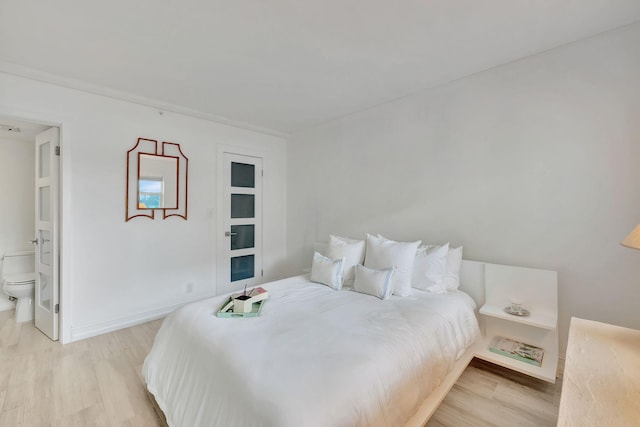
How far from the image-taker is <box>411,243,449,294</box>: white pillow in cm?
240

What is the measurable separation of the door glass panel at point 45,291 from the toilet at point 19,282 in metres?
0.36

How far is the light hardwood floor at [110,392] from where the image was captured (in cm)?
172

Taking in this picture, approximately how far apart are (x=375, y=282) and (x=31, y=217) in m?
4.69

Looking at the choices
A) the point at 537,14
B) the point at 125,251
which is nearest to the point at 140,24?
the point at 125,251

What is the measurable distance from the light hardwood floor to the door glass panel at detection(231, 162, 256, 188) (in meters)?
2.31

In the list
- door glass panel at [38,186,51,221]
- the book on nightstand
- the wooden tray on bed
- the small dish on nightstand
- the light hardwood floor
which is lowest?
the light hardwood floor

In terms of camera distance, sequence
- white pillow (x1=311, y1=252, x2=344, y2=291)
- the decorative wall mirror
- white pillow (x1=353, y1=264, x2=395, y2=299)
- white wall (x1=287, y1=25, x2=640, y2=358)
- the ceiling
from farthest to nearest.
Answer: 1. the decorative wall mirror
2. white pillow (x1=311, y1=252, x2=344, y2=291)
3. white pillow (x1=353, y1=264, x2=395, y2=299)
4. white wall (x1=287, y1=25, x2=640, y2=358)
5. the ceiling

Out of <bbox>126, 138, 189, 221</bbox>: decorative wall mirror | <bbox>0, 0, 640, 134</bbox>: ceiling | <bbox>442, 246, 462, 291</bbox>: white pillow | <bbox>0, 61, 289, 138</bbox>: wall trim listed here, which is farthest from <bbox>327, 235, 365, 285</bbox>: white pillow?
<bbox>0, 61, 289, 138</bbox>: wall trim

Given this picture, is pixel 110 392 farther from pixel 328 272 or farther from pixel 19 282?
pixel 19 282

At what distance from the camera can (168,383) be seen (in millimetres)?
1643

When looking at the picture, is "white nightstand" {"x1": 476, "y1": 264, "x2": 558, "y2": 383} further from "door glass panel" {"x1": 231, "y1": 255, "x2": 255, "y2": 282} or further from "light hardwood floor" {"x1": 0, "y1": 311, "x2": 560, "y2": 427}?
"door glass panel" {"x1": 231, "y1": 255, "x2": 255, "y2": 282}

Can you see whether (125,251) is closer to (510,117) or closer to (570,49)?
(510,117)

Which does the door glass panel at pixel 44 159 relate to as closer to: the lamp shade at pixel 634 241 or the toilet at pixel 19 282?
the toilet at pixel 19 282

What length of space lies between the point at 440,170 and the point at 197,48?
2430 mm
